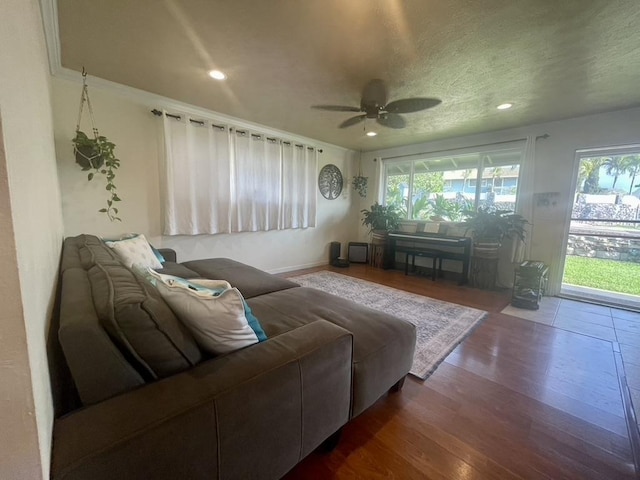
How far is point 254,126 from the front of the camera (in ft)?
12.7

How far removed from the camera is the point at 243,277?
7.82ft

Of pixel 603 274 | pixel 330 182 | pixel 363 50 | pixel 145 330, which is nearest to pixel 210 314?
pixel 145 330

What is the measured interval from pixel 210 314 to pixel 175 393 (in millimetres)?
249

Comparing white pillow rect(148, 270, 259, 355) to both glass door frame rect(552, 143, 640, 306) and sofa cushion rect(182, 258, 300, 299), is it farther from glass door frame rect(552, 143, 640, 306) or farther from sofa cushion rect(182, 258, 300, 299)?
glass door frame rect(552, 143, 640, 306)

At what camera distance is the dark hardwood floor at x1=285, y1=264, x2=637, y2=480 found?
1217 mm

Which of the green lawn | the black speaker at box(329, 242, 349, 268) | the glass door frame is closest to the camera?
the glass door frame

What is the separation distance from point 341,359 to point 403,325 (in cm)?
65

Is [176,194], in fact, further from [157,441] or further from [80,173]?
[157,441]

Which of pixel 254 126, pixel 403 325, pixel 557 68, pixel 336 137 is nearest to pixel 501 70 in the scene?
pixel 557 68

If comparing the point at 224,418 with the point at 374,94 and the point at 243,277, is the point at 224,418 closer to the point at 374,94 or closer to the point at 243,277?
the point at 243,277

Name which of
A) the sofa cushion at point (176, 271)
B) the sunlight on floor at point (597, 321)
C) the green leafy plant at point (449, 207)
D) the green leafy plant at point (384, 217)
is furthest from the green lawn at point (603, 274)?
the sofa cushion at point (176, 271)

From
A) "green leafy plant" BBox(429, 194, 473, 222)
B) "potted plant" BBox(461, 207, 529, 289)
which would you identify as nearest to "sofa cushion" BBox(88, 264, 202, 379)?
"potted plant" BBox(461, 207, 529, 289)

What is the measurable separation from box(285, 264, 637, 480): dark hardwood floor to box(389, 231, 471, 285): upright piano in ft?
6.52

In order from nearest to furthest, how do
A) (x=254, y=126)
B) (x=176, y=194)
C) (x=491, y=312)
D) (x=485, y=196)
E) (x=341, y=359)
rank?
(x=341, y=359), (x=491, y=312), (x=176, y=194), (x=254, y=126), (x=485, y=196)
